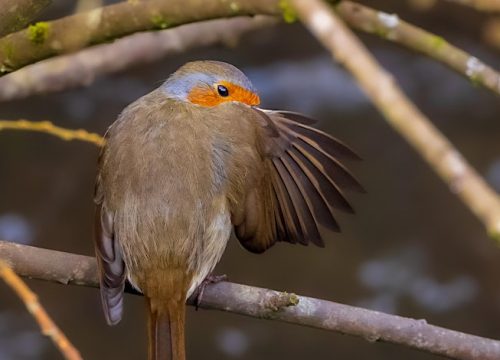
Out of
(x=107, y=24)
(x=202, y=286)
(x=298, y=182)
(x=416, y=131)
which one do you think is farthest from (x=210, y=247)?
(x=416, y=131)

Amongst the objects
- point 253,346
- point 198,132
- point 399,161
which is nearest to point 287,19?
point 198,132

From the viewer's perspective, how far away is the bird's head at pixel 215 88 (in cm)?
310

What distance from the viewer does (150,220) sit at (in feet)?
9.12

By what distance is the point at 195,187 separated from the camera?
9.25 feet

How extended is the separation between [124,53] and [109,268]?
2.02 metres

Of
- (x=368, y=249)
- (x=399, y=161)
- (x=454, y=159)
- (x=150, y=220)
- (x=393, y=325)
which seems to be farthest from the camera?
(x=399, y=161)

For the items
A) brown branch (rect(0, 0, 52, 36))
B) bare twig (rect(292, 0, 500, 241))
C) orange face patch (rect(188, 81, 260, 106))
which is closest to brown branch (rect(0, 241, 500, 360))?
brown branch (rect(0, 0, 52, 36))

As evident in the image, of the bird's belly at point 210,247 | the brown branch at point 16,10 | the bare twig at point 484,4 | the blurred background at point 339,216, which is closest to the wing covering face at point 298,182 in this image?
the bird's belly at point 210,247

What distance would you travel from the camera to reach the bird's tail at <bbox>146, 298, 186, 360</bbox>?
2725 millimetres

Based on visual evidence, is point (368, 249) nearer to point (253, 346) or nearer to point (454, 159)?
point (253, 346)

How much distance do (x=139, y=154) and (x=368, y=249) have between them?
2.63m

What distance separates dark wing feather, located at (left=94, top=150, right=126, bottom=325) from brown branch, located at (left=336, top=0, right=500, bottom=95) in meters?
1.00

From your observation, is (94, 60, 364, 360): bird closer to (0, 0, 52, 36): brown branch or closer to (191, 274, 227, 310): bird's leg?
(191, 274, 227, 310): bird's leg

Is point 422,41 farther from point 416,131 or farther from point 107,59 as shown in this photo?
point 107,59
